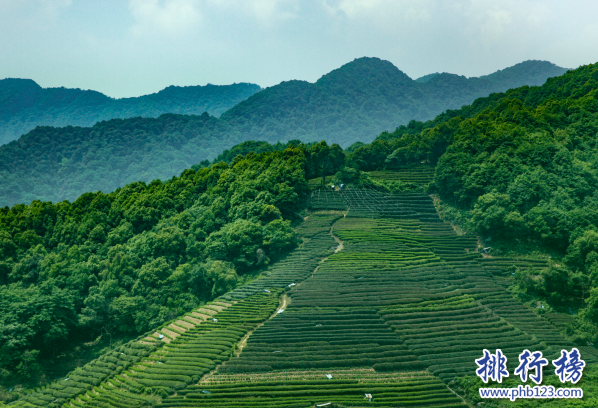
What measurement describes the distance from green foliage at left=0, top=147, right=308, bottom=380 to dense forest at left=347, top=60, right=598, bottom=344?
20.8 metres

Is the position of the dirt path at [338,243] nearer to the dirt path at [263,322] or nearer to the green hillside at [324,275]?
the green hillside at [324,275]

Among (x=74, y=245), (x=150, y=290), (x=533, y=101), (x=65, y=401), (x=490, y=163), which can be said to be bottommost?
(x=65, y=401)

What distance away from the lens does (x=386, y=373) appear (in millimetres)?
37125

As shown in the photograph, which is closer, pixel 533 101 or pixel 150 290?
pixel 150 290

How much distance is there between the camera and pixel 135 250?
2447 inches

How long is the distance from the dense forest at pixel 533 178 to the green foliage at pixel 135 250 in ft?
68.2

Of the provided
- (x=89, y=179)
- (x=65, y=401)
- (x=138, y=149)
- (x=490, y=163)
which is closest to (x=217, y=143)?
(x=138, y=149)

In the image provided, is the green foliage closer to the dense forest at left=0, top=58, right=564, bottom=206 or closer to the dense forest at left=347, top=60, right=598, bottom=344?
the dense forest at left=347, top=60, right=598, bottom=344

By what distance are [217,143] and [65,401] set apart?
150m

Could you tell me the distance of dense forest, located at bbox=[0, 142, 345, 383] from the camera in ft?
166


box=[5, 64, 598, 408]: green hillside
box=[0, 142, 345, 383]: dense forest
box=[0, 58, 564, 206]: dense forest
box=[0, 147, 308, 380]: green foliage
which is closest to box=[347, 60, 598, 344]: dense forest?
box=[5, 64, 598, 408]: green hillside

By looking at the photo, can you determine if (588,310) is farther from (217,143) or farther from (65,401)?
(217,143)

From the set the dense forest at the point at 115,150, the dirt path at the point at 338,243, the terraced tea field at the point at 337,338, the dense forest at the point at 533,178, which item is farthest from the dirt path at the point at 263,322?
the dense forest at the point at 115,150

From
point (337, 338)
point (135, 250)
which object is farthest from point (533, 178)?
point (135, 250)
